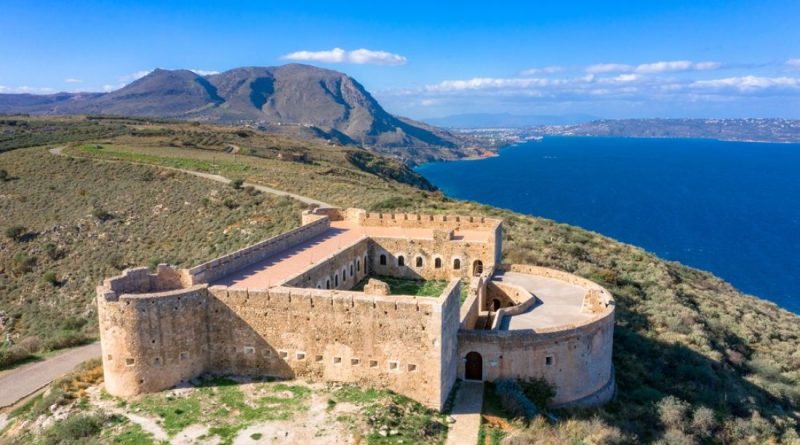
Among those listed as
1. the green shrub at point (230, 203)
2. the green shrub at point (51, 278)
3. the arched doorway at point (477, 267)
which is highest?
the green shrub at point (230, 203)

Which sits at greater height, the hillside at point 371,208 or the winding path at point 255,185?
the winding path at point 255,185

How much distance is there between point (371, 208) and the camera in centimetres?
5350

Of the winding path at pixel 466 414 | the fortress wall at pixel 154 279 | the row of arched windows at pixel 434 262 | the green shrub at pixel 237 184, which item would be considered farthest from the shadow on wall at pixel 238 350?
the green shrub at pixel 237 184

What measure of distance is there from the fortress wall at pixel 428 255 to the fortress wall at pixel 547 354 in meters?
9.57

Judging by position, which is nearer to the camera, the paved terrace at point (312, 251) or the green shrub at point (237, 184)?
the paved terrace at point (312, 251)

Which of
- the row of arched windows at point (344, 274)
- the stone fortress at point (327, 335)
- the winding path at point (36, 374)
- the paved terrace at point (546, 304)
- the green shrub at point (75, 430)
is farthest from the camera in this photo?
the row of arched windows at point (344, 274)

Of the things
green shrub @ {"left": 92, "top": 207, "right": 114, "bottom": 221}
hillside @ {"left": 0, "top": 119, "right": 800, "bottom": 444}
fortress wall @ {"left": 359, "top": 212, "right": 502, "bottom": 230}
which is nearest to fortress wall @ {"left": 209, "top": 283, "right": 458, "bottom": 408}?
hillside @ {"left": 0, "top": 119, "right": 800, "bottom": 444}

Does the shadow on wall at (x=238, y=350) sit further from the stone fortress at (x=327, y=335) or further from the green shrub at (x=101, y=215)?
the green shrub at (x=101, y=215)

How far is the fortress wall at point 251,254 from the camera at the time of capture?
2383 centimetres

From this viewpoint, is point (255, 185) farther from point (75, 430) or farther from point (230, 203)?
point (75, 430)

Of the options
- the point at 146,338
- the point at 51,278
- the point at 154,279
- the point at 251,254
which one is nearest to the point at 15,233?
the point at 51,278

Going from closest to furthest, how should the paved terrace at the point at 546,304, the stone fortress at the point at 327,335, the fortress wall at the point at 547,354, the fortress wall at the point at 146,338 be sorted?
1. the stone fortress at the point at 327,335
2. the fortress wall at the point at 146,338
3. the fortress wall at the point at 547,354
4. the paved terrace at the point at 546,304

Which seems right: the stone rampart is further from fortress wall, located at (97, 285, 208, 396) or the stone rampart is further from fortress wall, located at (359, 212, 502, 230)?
fortress wall, located at (359, 212, 502, 230)

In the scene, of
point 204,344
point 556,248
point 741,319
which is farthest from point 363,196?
point 204,344
